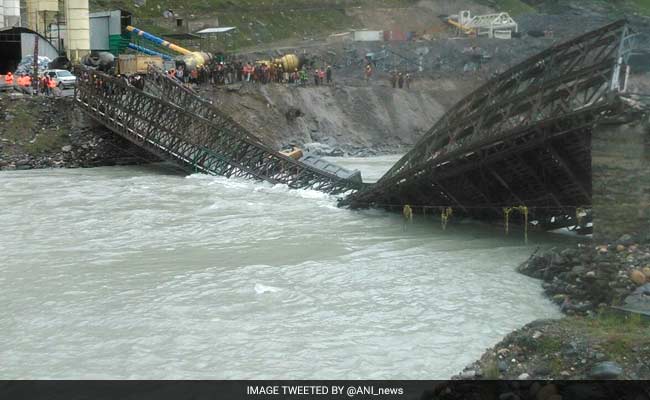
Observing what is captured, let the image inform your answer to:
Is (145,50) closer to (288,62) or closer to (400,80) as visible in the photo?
(288,62)

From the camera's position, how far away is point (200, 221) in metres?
24.3

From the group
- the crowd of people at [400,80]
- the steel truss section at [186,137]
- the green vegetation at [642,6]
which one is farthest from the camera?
the crowd of people at [400,80]

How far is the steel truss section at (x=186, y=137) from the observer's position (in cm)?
3081

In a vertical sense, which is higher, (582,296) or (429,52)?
(429,52)

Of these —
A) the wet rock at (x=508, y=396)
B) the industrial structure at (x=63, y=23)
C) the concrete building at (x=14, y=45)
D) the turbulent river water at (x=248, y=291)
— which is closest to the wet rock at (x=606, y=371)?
the wet rock at (x=508, y=396)

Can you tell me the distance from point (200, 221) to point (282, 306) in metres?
9.85

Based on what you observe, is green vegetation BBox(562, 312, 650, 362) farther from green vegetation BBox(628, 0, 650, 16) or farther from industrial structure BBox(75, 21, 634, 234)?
green vegetation BBox(628, 0, 650, 16)

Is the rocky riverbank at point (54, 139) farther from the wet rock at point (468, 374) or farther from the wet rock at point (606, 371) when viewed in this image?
the wet rock at point (606, 371)

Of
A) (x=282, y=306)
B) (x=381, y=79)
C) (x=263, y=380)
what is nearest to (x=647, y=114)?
(x=282, y=306)

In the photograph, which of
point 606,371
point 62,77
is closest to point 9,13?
point 62,77

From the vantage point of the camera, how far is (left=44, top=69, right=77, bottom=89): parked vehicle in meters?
42.1

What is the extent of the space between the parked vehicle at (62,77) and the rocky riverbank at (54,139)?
4.32 m

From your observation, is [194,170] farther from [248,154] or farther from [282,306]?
[282,306]

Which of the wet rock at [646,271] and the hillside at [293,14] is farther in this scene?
the hillside at [293,14]
